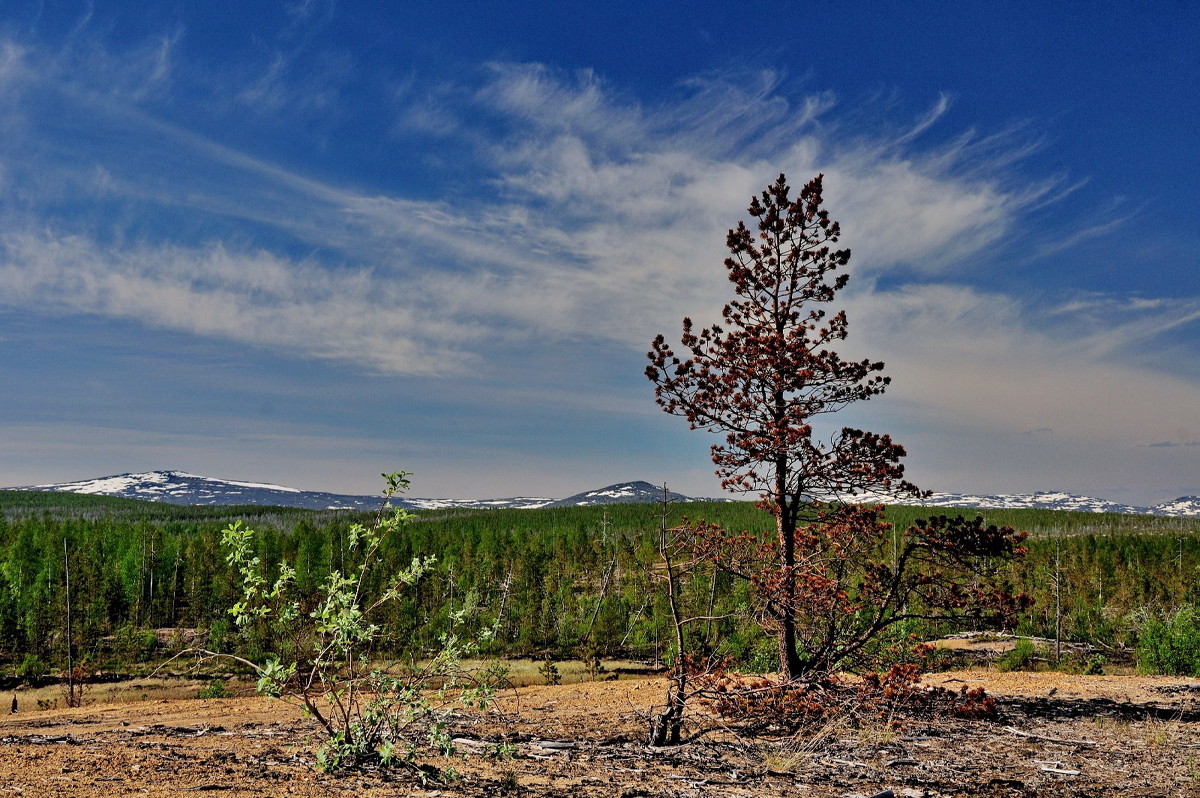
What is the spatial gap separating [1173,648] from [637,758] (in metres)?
32.5

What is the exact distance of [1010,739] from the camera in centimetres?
1085

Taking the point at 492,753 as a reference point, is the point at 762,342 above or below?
above

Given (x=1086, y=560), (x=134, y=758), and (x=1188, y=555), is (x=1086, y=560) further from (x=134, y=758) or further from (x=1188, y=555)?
(x=134, y=758)

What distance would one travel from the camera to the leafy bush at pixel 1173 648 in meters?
29.9

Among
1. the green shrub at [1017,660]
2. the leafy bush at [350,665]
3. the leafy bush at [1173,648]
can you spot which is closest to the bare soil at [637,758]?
the leafy bush at [350,665]

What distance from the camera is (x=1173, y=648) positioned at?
3055cm

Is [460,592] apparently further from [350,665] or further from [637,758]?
[350,665]

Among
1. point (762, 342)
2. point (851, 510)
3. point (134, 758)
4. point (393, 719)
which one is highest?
point (762, 342)

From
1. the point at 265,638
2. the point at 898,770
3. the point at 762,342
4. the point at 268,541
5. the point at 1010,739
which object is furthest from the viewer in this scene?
the point at 268,541

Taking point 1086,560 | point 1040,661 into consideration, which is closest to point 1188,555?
point 1086,560

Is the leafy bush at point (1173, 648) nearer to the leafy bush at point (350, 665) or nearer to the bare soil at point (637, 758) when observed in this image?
the bare soil at point (637, 758)

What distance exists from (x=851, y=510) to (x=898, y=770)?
4554 mm

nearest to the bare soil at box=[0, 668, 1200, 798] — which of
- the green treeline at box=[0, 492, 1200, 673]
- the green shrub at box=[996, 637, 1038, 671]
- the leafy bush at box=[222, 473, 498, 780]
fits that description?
the leafy bush at box=[222, 473, 498, 780]

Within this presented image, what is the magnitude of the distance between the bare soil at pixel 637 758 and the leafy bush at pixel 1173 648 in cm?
2102
